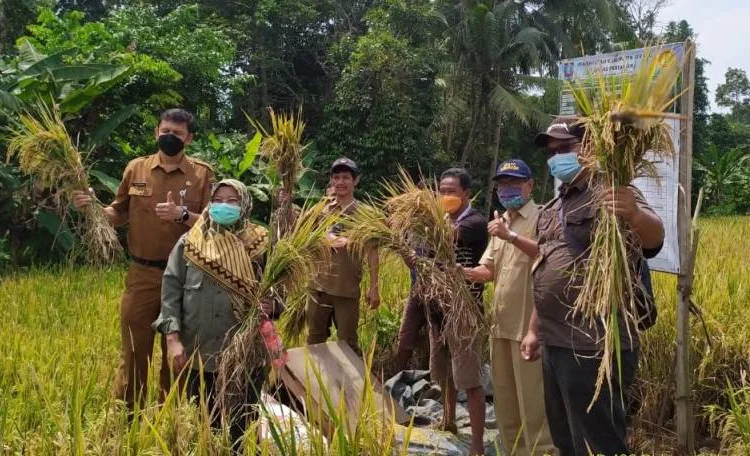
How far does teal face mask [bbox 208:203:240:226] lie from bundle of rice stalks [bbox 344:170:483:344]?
692 mm

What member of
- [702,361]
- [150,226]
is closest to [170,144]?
[150,226]

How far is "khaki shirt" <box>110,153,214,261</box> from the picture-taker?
3.17m

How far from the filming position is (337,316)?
3.89 m

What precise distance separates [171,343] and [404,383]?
198 centimetres

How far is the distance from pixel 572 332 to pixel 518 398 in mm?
941

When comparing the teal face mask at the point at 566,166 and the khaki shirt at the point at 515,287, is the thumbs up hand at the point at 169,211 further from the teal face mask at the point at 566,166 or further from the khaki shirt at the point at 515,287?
the teal face mask at the point at 566,166

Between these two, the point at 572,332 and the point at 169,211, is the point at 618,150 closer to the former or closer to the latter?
the point at 572,332

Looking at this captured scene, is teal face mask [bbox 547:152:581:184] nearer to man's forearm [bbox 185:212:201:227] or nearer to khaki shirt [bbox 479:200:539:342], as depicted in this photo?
khaki shirt [bbox 479:200:539:342]

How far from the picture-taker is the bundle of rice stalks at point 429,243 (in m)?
2.90

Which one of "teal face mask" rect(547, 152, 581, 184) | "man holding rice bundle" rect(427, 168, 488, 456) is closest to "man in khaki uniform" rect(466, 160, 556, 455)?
"man holding rice bundle" rect(427, 168, 488, 456)

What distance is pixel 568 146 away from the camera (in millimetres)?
2512

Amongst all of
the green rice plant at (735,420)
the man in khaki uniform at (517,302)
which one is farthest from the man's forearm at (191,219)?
the green rice plant at (735,420)

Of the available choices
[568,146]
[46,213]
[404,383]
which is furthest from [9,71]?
[568,146]

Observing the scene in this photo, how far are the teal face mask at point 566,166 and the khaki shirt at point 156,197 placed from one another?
1.76 meters
